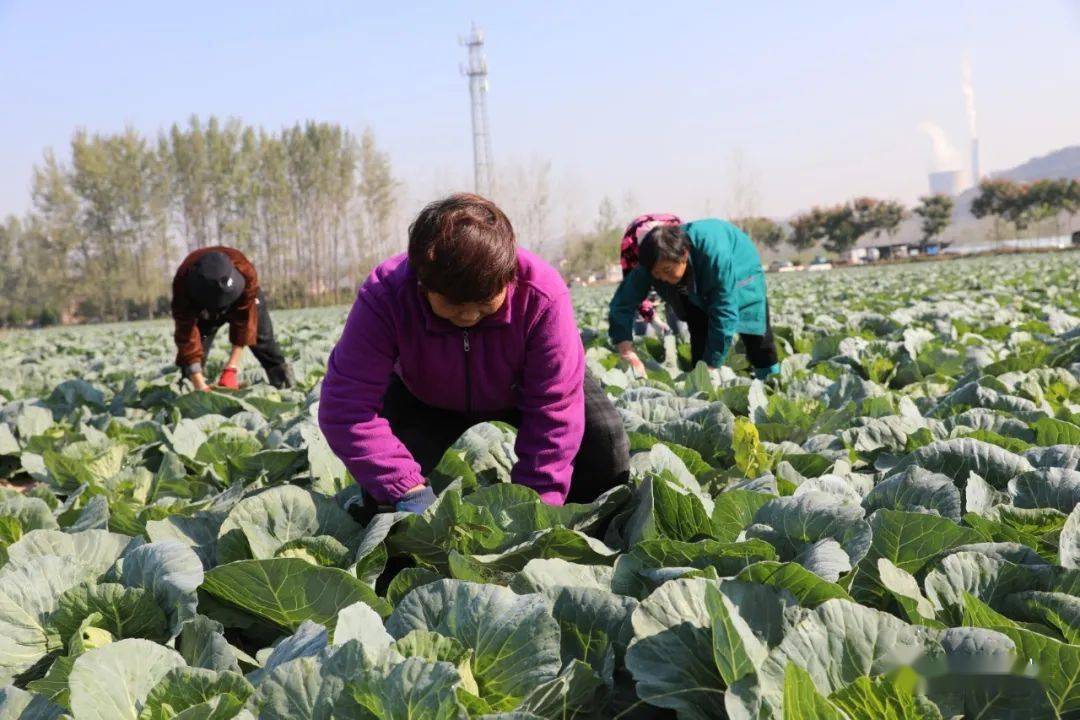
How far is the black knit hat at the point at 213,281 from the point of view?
5.62m

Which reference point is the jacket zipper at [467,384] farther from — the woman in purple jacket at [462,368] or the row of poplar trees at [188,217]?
the row of poplar trees at [188,217]

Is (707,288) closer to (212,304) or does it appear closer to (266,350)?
(212,304)

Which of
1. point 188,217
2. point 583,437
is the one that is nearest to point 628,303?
point 583,437

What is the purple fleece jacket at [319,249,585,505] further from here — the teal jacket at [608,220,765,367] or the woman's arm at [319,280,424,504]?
the teal jacket at [608,220,765,367]

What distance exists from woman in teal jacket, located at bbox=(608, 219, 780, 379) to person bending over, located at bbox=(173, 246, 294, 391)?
8.46 ft

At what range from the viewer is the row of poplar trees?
49.5 m

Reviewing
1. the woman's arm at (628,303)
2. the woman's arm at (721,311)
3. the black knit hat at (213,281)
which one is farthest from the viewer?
the black knit hat at (213,281)

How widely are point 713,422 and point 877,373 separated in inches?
92.1

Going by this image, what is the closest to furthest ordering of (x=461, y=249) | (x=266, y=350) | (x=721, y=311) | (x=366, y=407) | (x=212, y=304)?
(x=461, y=249)
(x=366, y=407)
(x=721, y=311)
(x=212, y=304)
(x=266, y=350)

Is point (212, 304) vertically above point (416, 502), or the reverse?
point (212, 304)

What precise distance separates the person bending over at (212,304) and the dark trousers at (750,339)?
3.03 meters

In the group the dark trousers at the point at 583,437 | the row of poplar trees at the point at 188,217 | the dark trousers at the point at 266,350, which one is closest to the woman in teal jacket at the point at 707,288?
the dark trousers at the point at 583,437

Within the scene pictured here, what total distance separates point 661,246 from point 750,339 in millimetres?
1367

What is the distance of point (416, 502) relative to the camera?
2416mm
